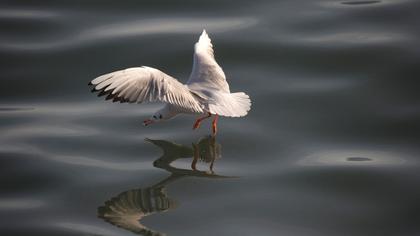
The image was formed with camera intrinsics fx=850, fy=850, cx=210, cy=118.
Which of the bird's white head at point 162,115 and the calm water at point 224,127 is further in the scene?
the bird's white head at point 162,115

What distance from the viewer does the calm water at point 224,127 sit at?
5.83 m

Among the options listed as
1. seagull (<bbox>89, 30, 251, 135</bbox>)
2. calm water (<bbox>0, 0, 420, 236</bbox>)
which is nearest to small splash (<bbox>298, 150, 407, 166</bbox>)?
calm water (<bbox>0, 0, 420, 236</bbox>)

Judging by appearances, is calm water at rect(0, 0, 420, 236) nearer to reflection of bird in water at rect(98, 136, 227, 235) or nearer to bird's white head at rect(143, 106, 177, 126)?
reflection of bird in water at rect(98, 136, 227, 235)

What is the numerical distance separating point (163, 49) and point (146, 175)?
A: 85.7 inches

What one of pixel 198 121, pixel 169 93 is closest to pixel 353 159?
pixel 198 121

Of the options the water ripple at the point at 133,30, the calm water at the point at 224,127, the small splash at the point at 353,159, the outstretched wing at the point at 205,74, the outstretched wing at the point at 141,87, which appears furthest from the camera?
the water ripple at the point at 133,30

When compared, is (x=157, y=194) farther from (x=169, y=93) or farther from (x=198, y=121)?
(x=198, y=121)

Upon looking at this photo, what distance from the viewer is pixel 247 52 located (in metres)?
8.12

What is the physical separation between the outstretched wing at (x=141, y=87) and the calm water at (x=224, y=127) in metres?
0.58

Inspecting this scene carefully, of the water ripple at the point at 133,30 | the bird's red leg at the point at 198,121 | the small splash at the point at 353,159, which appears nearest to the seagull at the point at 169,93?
the bird's red leg at the point at 198,121

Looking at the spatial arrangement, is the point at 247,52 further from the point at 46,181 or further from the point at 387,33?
the point at 46,181

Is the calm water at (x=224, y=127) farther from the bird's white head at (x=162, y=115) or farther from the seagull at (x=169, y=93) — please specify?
the seagull at (x=169, y=93)

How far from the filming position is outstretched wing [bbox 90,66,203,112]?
242 inches

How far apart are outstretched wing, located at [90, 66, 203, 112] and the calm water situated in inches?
22.8
